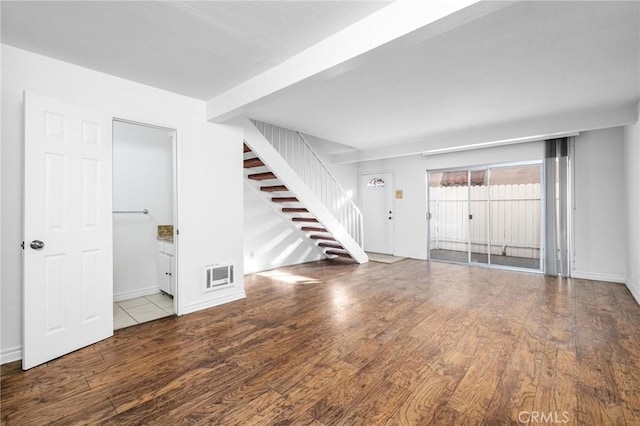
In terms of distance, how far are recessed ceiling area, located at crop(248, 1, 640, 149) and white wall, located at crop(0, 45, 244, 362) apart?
976 millimetres

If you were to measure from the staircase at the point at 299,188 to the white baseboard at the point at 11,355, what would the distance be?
10.2 feet

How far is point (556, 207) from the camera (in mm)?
5105

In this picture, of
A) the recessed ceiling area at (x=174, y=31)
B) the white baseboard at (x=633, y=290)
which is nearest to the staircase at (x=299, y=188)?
the recessed ceiling area at (x=174, y=31)

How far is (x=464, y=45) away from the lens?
245 centimetres

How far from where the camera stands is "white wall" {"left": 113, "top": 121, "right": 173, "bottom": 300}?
392 centimetres

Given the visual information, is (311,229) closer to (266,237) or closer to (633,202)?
(266,237)

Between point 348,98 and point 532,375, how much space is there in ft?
10.8

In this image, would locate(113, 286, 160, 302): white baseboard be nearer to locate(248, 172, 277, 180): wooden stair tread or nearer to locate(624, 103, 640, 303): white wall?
locate(248, 172, 277, 180): wooden stair tread

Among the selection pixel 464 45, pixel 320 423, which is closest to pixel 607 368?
pixel 320 423

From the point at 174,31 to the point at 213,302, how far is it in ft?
9.56

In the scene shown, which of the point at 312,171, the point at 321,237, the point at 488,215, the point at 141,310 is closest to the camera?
the point at 141,310

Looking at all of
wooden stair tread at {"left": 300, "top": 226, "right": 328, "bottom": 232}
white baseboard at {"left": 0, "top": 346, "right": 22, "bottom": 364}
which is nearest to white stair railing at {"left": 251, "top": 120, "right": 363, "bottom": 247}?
wooden stair tread at {"left": 300, "top": 226, "right": 328, "bottom": 232}

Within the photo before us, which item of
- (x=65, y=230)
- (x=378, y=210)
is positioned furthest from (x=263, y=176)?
(x=378, y=210)

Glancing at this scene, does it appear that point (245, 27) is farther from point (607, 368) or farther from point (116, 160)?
point (607, 368)
